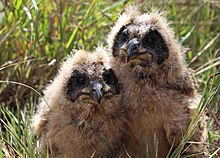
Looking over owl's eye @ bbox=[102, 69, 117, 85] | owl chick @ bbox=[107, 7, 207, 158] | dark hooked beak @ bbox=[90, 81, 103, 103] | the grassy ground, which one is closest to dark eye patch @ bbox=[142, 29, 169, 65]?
owl chick @ bbox=[107, 7, 207, 158]

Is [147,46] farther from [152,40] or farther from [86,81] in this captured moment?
[86,81]

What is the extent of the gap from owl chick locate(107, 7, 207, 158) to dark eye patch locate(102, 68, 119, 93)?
5 centimetres

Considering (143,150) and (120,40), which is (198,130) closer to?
(143,150)

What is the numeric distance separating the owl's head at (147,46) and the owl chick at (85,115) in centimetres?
17

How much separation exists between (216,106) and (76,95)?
1415mm

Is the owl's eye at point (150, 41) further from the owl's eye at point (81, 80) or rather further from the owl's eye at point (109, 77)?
the owl's eye at point (81, 80)

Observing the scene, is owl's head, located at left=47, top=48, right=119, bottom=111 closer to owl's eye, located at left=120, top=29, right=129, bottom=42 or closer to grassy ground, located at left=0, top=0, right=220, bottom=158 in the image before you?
owl's eye, located at left=120, top=29, right=129, bottom=42

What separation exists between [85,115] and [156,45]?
66 cm

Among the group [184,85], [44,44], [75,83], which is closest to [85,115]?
[75,83]

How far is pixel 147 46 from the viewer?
402 centimetres

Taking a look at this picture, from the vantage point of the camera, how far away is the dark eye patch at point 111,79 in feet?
13.3

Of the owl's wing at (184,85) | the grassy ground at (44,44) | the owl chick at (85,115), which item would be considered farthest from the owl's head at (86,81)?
the grassy ground at (44,44)

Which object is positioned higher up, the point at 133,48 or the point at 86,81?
the point at 133,48

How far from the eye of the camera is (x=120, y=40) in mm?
4211
